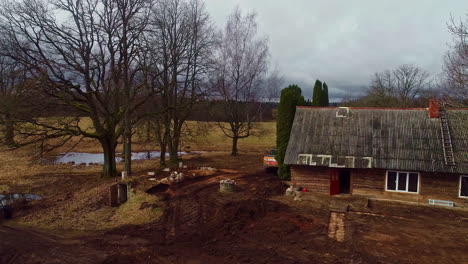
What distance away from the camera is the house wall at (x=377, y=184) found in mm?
16094

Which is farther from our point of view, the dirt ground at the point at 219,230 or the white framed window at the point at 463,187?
the white framed window at the point at 463,187

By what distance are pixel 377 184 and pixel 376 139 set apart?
2.71 metres

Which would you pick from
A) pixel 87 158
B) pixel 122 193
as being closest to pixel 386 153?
pixel 122 193

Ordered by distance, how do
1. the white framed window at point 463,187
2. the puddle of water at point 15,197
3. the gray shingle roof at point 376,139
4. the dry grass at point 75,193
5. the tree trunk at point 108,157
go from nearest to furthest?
the dry grass at point 75,193, the white framed window at point 463,187, the gray shingle roof at point 376,139, the puddle of water at point 15,197, the tree trunk at point 108,157

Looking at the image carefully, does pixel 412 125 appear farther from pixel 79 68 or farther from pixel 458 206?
pixel 79 68

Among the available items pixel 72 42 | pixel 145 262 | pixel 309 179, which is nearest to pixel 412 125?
pixel 309 179

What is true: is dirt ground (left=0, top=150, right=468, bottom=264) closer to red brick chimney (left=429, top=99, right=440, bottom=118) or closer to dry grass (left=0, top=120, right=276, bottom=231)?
dry grass (left=0, top=120, right=276, bottom=231)

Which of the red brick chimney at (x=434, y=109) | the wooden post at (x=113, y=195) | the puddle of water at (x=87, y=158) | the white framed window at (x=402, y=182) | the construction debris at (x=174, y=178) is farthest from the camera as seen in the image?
the puddle of water at (x=87, y=158)

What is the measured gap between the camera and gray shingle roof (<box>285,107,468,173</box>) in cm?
1652

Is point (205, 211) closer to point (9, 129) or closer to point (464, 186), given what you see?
point (464, 186)

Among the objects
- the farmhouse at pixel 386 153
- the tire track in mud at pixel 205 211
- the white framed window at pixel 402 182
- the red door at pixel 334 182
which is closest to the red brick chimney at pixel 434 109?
the farmhouse at pixel 386 153

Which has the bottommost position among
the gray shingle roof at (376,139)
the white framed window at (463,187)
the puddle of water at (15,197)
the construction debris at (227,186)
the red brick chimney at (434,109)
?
the puddle of water at (15,197)

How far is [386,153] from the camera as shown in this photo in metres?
17.2

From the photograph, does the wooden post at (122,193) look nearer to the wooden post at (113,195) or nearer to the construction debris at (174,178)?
the wooden post at (113,195)
